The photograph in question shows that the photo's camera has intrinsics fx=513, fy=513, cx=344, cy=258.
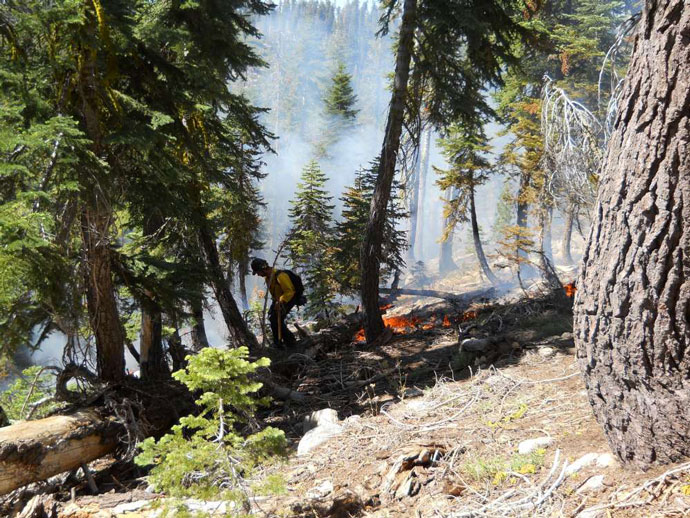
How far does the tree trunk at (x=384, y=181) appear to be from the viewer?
8.84 metres

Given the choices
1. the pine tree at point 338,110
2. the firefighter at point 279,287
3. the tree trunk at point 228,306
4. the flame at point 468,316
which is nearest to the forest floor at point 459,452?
the firefighter at point 279,287

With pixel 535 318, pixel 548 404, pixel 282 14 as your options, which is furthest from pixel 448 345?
pixel 282 14

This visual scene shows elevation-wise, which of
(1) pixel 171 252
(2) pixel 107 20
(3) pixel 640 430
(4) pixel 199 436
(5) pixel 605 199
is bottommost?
(3) pixel 640 430

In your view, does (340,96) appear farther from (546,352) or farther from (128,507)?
(128,507)

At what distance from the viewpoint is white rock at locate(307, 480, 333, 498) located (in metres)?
3.73

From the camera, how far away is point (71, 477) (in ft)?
16.8

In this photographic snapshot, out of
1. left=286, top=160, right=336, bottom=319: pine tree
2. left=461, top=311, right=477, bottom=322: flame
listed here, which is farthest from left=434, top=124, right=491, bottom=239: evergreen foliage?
left=461, top=311, right=477, bottom=322: flame

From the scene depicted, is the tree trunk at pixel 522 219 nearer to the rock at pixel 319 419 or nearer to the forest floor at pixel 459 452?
the forest floor at pixel 459 452

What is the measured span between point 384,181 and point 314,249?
8.23 m

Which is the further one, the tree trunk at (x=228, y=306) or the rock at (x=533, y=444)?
the tree trunk at (x=228, y=306)

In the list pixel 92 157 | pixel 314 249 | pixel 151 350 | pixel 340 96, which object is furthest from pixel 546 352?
pixel 340 96

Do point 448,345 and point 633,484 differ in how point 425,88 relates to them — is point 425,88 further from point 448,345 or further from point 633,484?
point 633,484

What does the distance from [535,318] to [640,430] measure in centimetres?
566

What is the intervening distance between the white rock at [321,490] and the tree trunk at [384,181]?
5.58m
